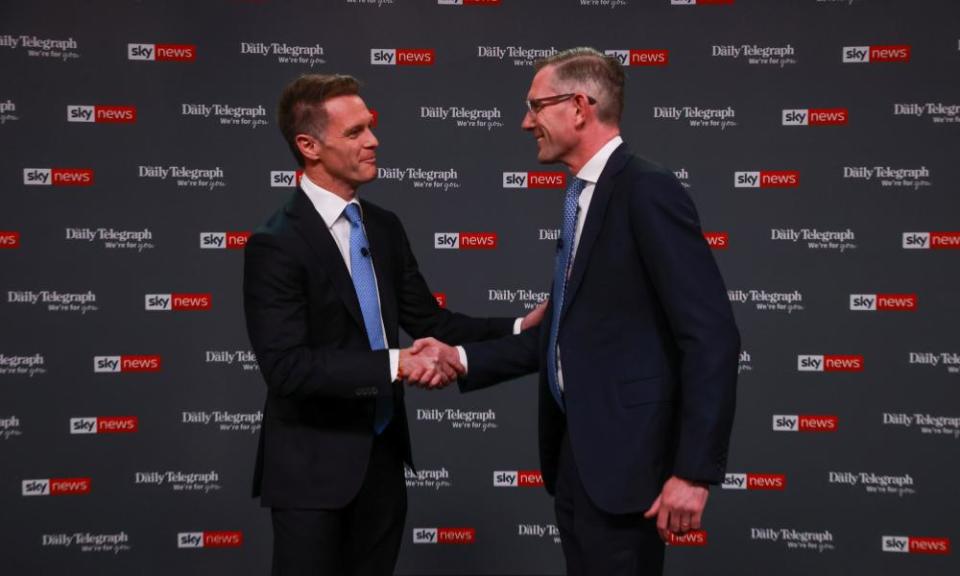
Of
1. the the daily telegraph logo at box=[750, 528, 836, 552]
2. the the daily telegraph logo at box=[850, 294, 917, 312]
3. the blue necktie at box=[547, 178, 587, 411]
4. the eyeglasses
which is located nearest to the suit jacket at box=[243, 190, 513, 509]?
the blue necktie at box=[547, 178, 587, 411]

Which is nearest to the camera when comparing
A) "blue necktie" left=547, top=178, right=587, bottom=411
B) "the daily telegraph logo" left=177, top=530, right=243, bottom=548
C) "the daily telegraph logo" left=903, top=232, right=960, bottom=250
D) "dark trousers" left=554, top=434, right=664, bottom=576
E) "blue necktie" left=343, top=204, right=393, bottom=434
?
"dark trousers" left=554, top=434, right=664, bottom=576

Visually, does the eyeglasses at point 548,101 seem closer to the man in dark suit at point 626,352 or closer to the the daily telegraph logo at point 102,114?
the man in dark suit at point 626,352

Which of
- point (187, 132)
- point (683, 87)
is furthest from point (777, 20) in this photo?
point (187, 132)

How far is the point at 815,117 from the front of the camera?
11.7 ft

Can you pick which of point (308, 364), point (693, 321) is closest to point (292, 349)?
point (308, 364)

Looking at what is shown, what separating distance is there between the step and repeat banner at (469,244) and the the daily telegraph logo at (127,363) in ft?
0.07

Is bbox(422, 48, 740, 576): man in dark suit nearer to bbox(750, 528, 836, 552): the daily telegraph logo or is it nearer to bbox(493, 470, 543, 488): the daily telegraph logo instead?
bbox(493, 470, 543, 488): the daily telegraph logo

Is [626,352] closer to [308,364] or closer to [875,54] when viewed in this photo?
[308,364]

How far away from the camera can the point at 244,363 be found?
11.9 ft

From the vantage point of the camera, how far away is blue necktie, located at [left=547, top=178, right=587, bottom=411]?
5.82ft

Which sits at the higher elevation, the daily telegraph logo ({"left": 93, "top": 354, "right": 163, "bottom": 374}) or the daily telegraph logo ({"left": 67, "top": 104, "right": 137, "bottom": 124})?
the daily telegraph logo ({"left": 67, "top": 104, "right": 137, "bottom": 124})

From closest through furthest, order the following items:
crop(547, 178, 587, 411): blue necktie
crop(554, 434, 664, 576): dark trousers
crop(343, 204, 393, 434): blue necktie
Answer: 1. crop(554, 434, 664, 576): dark trousers
2. crop(547, 178, 587, 411): blue necktie
3. crop(343, 204, 393, 434): blue necktie

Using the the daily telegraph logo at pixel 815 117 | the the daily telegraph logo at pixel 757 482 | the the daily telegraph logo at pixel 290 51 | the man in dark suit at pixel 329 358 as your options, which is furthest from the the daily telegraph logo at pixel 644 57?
the the daily telegraph logo at pixel 757 482

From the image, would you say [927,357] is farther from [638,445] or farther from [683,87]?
[638,445]
